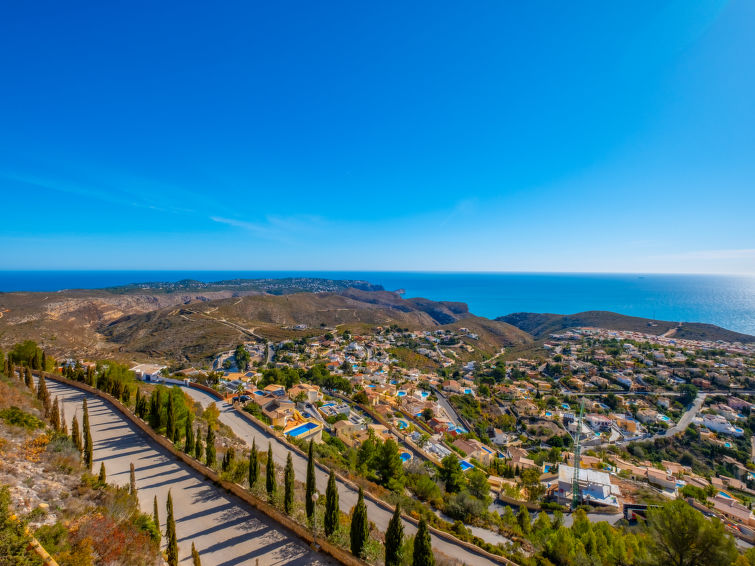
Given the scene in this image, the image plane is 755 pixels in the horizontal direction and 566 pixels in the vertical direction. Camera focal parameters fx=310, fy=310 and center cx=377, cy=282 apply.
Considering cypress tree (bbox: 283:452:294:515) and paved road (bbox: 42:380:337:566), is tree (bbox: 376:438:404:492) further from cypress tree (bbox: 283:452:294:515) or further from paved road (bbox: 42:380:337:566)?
paved road (bbox: 42:380:337:566)

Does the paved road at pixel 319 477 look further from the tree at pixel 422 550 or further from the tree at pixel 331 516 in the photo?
the tree at pixel 331 516

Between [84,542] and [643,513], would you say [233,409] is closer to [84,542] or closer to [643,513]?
[84,542]

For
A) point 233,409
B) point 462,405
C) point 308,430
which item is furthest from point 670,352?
point 233,409

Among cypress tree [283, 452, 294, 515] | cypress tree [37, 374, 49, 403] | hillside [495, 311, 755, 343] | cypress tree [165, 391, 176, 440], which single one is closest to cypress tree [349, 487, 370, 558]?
cypress tree [283, 452, 294, 515]

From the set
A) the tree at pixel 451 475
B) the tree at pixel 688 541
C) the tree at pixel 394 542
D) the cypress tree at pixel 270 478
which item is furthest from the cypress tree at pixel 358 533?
the tree at pixel 451 475

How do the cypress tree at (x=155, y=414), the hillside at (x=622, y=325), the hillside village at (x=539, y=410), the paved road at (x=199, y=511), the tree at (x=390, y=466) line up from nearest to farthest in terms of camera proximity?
the paved road at (x=199, y=511) < the cypress tree at (x=155, y=414) < the tree at (x=390, y=466) < the hillside village at (x=539, y=410) < the hillside at (x=622, y=325)

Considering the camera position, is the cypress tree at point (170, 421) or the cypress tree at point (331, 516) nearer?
the cypress tree at point (331, 516)
